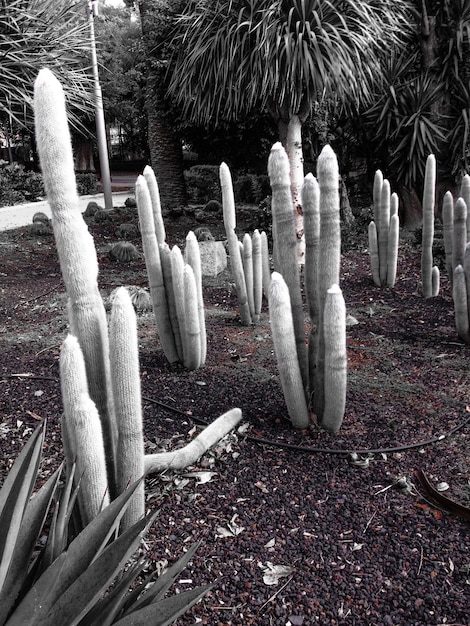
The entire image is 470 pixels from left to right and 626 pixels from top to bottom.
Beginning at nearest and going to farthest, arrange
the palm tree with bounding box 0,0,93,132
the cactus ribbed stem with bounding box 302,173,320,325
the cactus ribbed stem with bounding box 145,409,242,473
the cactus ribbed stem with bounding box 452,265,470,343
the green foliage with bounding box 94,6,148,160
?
the cactus ribbed stem with bounding box 145,409,242,473
the cactus ribbed stem with bounding box 302,173,320,325
the cactus ribbed stem with bounding box 452,265,470,343
the palm tree with bounding box 0,0,93,132
the green foliage with bounding box 94,6,148,160

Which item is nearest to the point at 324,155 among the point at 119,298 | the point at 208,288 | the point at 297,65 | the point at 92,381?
the point at 119,298

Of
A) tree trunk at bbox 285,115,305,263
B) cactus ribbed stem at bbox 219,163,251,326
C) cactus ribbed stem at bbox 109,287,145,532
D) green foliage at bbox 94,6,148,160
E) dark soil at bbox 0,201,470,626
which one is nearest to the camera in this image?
cactus ribbed stem at bbox 109,287,145,532

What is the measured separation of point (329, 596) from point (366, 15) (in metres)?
6.19

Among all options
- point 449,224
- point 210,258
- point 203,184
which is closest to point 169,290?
point 449,224

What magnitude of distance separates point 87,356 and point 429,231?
3.47 m

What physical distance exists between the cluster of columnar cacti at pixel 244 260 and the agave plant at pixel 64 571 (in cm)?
280

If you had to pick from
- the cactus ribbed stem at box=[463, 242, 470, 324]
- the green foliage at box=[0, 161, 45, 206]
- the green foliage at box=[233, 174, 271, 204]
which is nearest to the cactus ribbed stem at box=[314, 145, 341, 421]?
the cactus ribbed stem at box=[463, 242, 470, 324]

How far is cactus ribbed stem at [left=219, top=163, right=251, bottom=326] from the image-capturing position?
412cm

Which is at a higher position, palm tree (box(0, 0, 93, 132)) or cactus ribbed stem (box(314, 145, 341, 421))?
palm tree (box(0, 0, 93, 132))

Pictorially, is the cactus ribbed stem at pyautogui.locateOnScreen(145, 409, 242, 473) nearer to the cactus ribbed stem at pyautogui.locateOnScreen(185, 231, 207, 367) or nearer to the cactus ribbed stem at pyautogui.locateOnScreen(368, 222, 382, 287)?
the cactus ribbed stem at pyautogui.locateOnScreen(185, 231, 207, 367)

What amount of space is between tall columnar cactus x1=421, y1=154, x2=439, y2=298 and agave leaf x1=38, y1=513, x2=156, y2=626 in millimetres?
3758

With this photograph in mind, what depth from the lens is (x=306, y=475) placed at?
241 centimetres

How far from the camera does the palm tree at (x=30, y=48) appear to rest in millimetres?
5715

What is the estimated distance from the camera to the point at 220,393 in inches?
125
